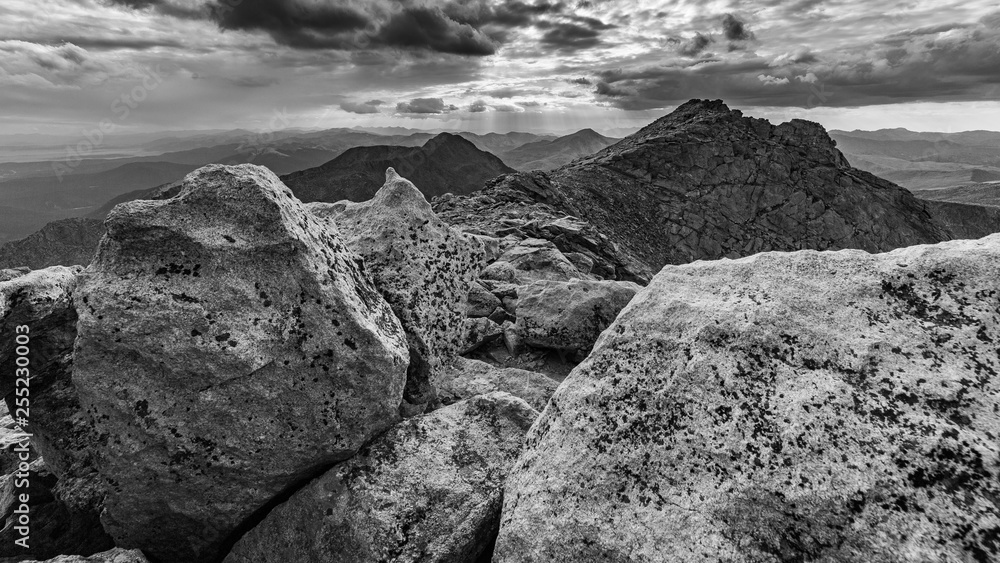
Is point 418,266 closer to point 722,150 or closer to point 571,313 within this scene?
point 571,313

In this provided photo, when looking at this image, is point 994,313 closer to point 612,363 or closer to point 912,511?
point 912,511

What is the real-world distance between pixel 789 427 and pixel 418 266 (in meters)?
8.27

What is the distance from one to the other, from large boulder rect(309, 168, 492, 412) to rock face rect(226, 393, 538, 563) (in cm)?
161

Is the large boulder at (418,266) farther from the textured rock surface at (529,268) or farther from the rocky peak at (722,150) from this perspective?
the rocky peak at (722,150)

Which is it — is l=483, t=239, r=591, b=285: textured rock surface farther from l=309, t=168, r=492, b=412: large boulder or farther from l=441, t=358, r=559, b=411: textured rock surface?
l=309, t=168, r=492, b=412: large boulder

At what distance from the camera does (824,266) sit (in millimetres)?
7406

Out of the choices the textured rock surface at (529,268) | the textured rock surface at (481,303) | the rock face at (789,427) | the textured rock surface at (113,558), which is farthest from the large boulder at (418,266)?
the textured rock surface at (529,268)

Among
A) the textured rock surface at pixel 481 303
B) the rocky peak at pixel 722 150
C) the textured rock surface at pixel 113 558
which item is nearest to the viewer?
the textured rock surface at pixel 113 558

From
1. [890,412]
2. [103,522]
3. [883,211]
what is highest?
[890,412]

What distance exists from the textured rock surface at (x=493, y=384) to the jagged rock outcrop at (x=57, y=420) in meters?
6.86

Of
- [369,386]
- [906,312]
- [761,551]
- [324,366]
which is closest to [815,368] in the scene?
[906,312]

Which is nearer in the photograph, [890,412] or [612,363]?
[890,412]

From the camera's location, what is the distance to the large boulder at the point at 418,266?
34.4 ft

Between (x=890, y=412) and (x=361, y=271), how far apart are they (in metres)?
8.97
